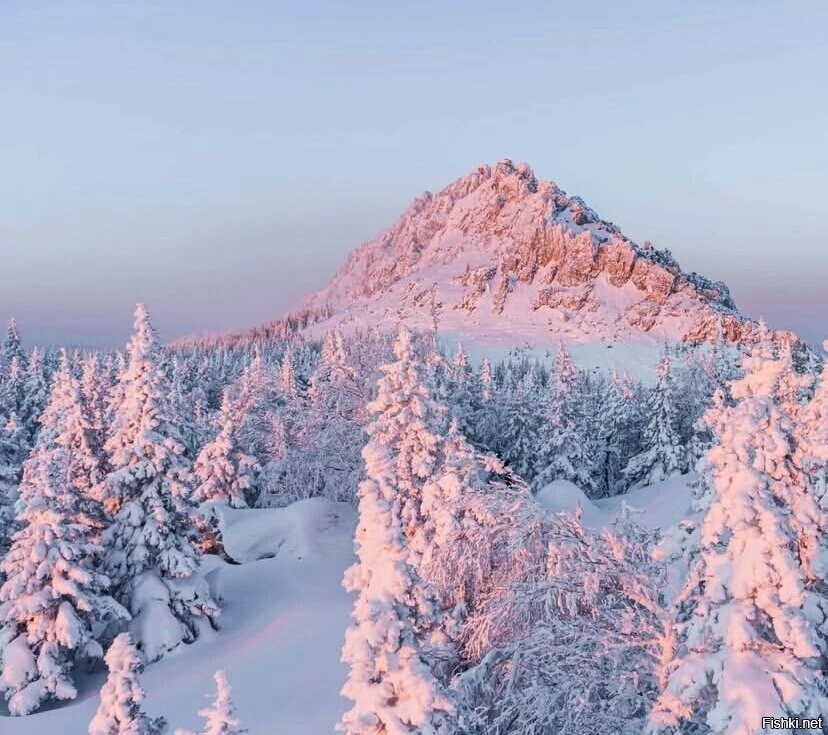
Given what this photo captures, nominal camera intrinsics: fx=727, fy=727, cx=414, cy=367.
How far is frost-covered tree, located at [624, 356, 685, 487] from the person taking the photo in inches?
1779

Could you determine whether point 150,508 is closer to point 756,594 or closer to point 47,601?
point 47,601

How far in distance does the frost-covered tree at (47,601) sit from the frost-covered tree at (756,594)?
721 inches

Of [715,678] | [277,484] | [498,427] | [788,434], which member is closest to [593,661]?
[715,678]

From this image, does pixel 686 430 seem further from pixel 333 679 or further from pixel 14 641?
pixel 14 641

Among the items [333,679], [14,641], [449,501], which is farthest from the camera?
[14,641]

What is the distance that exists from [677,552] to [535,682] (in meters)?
2.60

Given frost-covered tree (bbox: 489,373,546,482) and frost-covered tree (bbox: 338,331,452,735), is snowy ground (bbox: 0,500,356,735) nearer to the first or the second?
frost-covered tree (bbox: 338,331,452,735)

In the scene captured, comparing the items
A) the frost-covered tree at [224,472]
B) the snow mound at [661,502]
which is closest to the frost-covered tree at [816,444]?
the snow mound at [661,502]

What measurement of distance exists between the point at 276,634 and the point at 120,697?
14.5 metres

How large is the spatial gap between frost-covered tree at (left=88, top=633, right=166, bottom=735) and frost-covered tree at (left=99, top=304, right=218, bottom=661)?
15.1 metres

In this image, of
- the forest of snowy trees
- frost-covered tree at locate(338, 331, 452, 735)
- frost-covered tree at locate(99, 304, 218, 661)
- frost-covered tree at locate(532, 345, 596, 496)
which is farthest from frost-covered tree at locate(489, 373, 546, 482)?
frost-covered tree at locate(338, 331, 452, 735)

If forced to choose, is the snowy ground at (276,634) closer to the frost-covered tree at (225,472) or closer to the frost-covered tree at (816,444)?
the frost-covered tree at (816,444)

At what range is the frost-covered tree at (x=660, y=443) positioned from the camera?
45.2 m

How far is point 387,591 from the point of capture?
8125mm
